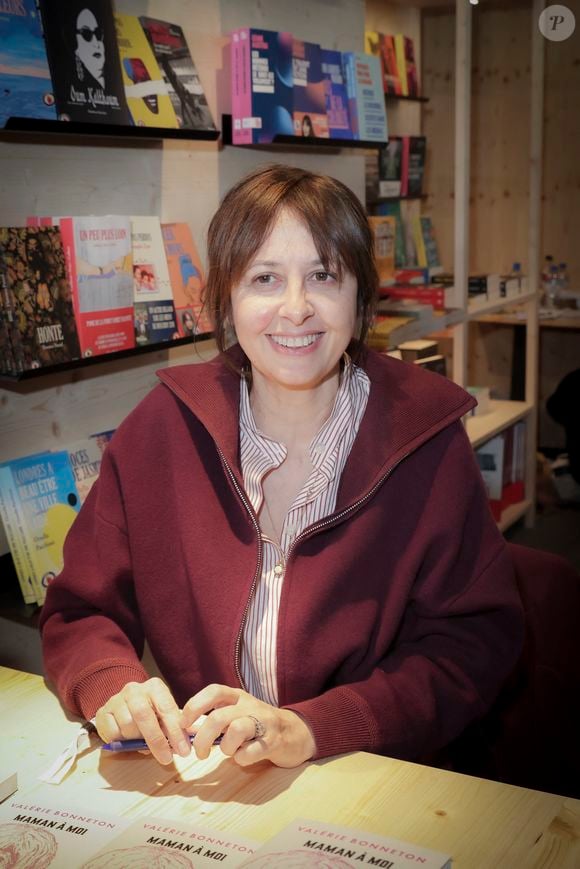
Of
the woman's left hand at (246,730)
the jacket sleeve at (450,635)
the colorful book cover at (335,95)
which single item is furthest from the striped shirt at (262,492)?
the colorful book cover at (335,95)

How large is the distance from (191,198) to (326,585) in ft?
5.15

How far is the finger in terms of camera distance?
1138 mm

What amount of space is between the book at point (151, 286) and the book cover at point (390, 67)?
2.08 metres

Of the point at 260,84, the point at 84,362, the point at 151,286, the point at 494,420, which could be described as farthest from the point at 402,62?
the point at 84,362

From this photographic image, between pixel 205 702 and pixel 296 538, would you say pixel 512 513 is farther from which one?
pixel 205 702

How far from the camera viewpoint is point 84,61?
2.06m

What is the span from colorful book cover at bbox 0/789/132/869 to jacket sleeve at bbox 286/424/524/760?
36 centimetres

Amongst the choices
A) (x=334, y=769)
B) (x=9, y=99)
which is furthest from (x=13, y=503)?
(x=334, y=769)

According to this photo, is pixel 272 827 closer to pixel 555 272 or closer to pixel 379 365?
pixel 379 365

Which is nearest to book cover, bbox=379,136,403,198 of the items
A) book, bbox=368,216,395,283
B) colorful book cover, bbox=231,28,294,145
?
book, bbox=368,216,395,283

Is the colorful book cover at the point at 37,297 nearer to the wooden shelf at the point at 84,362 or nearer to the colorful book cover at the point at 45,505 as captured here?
the wooden shelf at the point at 84,362

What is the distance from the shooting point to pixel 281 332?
1.52 metres

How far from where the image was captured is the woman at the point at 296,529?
4.56ft

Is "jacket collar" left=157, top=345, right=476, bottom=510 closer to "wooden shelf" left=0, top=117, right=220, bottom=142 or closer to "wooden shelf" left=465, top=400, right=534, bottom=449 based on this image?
"wooden shelf" left=0, top=117, right=220, bottom=142
